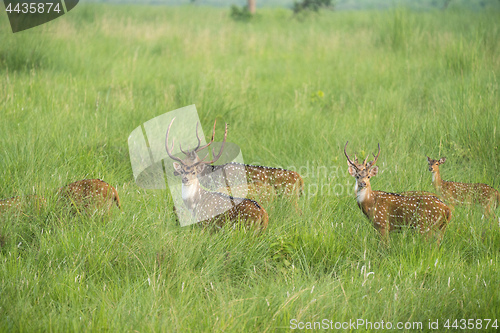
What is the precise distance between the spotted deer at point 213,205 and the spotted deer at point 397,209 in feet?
2.74

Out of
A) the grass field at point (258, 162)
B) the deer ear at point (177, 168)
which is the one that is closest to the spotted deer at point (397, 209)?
the grass field at point (258, 162)

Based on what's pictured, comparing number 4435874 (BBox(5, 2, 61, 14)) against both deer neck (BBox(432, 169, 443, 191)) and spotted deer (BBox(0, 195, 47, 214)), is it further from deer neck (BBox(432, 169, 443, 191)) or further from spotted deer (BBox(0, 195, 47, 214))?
deer neck (BBox(432, 169, 443, 191))

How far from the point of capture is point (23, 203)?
13.9 feet

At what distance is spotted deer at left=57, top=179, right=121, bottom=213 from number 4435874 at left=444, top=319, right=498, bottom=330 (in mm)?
2686

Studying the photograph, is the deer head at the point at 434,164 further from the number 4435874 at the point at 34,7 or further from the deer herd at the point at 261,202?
the number 4435874 at the point at 34,7

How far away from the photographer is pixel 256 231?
4098mm

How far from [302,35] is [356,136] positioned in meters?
7.79

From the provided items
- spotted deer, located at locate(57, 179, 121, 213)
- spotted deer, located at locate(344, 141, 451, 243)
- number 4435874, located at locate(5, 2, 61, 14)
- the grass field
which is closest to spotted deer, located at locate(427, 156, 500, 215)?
the grass field

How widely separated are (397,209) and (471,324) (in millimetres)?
1161

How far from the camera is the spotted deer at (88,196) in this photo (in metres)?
4.30

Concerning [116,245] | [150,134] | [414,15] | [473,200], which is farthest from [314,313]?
[414,15]

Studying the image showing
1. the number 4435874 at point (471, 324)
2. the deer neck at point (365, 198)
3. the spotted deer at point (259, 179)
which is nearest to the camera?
the number 4435874 at point (471, 324)

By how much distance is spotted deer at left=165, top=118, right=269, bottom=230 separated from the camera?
13.6 feet

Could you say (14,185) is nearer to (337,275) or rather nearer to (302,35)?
(337,275)
